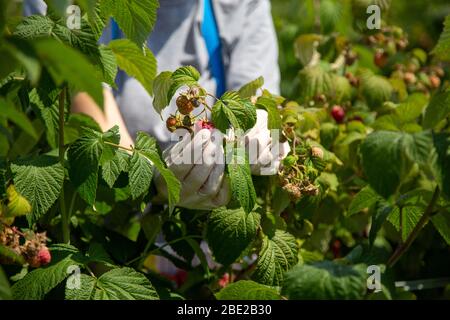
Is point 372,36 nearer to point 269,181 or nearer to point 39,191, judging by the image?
point 269,181

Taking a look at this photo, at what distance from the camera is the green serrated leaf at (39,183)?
1435 mm

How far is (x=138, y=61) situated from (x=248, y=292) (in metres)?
0.53

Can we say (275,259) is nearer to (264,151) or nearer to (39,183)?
(264,151)

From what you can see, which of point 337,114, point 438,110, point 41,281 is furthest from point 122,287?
point 337,114

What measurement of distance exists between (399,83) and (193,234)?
871mm

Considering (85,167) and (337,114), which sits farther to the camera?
(337,114)

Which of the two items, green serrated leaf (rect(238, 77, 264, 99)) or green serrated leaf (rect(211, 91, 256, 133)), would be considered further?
green serrated leaf (rect(238, 77, 264, 99))

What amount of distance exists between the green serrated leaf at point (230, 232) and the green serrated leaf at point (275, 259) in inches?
1.5

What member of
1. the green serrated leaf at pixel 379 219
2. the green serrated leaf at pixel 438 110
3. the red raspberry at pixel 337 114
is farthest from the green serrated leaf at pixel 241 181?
the red raspberry at pixel 337 114

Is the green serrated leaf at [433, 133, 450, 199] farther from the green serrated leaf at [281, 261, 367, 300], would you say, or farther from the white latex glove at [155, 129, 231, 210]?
the white latex glove at [155, 129, 231, 210]

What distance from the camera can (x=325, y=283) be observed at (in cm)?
Answer: 119

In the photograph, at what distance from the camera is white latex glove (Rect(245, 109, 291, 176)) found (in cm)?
162

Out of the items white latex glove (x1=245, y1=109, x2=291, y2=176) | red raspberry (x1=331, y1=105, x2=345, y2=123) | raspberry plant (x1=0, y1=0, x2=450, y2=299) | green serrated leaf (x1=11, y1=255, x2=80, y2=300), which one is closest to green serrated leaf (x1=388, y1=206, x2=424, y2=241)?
raspberry plant (x1=0, y1=0, x2=450, y2=299)

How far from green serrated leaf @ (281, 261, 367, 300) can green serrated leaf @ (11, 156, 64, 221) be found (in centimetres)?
44
